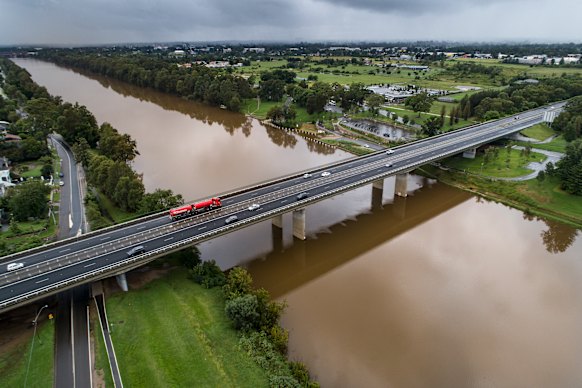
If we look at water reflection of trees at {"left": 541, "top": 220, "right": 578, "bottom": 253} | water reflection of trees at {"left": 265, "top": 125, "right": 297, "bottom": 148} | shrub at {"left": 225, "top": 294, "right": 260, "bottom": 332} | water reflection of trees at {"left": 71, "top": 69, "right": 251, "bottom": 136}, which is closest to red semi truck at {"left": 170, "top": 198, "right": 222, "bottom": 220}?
shrub at {"left": 225, "top": 294, "right": 260, "bottom": 332}

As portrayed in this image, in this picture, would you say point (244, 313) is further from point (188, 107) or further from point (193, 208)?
point (188, 107)

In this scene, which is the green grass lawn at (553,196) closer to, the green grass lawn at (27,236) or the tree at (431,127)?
the tree at (431,127)

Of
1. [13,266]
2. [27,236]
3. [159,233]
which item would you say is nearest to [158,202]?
[159,233]

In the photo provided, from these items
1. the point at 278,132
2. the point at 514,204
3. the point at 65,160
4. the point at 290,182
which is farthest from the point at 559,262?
the point at 65,160

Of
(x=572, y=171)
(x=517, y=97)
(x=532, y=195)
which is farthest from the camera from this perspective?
(x=517, y=97)

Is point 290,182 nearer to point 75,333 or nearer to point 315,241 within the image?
point 315,241

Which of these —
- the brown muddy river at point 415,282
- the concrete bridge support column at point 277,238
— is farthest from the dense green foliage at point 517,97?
the concrete bridge support column at point 277,238
